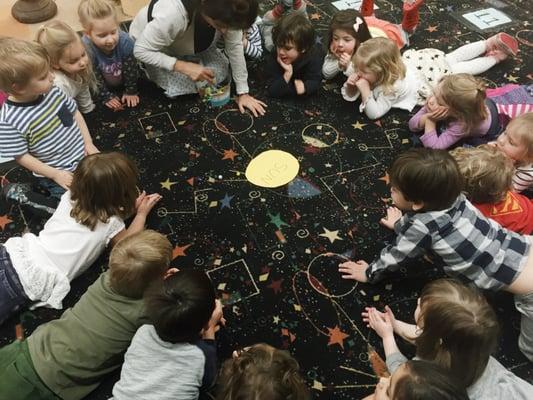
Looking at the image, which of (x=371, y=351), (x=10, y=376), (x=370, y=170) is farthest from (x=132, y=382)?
(x=370, y=170)

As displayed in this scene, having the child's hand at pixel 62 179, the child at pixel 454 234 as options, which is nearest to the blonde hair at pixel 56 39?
the child's hand at pixel 62 179

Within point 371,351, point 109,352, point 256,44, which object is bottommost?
point 371,351

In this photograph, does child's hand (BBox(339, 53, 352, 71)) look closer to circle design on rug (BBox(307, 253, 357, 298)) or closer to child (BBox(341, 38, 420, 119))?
child (BBox(341, 38, 420, 119))

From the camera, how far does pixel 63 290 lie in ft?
4.42

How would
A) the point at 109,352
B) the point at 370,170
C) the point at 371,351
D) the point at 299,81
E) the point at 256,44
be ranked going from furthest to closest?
the point at 256,44
the point at 299,81
the point at 370,170
the point at 371,351
the point at 109,352

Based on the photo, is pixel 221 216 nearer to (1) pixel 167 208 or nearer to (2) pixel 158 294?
(1) pixel 167 208

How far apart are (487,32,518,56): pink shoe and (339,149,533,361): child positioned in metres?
1.17

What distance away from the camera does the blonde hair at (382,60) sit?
1.85 meters

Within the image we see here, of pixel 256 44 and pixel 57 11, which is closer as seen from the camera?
pixel 256 44

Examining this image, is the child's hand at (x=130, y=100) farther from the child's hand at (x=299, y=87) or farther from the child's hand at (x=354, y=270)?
the child's hand at (x=354, y=270)

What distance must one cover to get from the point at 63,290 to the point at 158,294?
50cm

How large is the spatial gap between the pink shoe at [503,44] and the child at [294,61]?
793mm

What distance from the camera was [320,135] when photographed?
186cm

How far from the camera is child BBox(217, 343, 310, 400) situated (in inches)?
33.6
